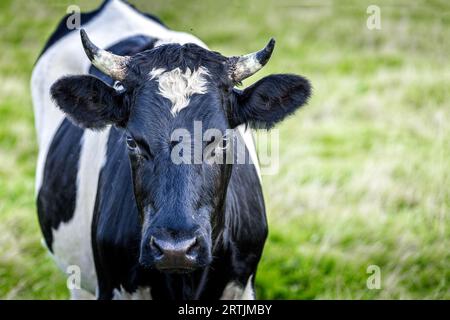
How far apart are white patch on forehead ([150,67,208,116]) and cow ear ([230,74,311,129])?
0.97 feet

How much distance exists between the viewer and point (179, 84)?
14.7ft

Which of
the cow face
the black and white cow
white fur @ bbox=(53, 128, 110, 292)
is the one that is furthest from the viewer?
white fur @ bbox=(53, 128, 110, 292)

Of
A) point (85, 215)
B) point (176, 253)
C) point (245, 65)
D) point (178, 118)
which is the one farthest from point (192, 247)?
point (85, 215)

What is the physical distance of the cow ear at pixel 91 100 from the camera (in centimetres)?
471

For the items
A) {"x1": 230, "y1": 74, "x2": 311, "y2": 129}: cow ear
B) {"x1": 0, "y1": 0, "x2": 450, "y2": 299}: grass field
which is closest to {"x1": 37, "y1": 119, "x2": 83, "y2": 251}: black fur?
{"x1": 0, "y1": 0, "x2": 450, "y2": 299}: grass field

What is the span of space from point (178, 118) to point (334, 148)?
233 inches

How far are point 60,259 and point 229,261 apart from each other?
2009mm

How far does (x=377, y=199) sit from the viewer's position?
8469mm

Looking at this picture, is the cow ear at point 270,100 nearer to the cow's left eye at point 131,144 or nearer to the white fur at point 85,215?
the cow's left eye at point 131,144

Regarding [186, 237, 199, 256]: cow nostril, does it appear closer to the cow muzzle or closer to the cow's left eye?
the cow muzzle

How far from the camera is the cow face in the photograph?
4.09 m

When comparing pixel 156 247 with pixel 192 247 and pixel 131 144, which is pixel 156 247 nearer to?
pixel 192 247
